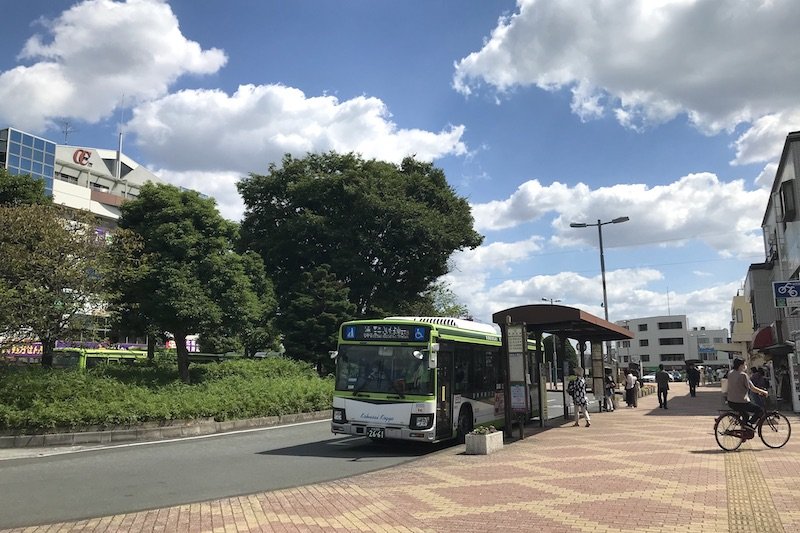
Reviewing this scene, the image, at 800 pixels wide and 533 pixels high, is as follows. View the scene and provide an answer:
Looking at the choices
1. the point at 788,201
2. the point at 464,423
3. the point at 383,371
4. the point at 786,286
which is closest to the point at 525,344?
the point at 464,423

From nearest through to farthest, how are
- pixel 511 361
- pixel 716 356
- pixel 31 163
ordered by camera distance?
pixel 511 361
pixel 31 163
pixel 716 356

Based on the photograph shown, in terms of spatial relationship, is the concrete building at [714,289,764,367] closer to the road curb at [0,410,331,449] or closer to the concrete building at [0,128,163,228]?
the road curb at [0,410,331,449]

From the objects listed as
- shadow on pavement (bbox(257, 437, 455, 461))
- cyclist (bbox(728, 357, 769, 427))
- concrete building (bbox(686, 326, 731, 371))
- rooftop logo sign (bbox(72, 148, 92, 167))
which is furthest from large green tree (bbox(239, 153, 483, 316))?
concrete building (bbox(686, 326, 731, 371))

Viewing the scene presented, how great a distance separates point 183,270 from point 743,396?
17.7 m

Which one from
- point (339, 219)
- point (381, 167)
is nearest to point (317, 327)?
point (339, 219)

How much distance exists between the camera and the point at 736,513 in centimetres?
707

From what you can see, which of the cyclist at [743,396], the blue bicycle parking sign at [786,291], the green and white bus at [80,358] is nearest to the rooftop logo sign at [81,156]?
the green and white bus at [80,358]

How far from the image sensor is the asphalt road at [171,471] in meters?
8.22

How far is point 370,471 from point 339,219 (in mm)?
29590

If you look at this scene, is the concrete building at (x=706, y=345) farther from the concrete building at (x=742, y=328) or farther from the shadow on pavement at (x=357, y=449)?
the shadow on pavement at (x=357, y=449)

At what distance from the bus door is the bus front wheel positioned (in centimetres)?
59

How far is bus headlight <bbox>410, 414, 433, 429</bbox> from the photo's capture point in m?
12.8

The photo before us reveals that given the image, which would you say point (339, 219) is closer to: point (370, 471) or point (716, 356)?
point (370, 471)

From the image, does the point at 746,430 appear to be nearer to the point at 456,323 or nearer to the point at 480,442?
the point at 480,442
